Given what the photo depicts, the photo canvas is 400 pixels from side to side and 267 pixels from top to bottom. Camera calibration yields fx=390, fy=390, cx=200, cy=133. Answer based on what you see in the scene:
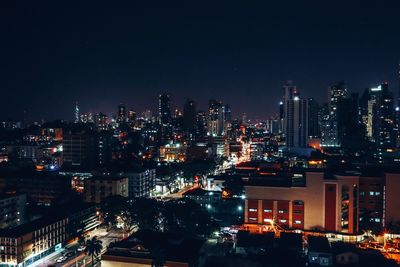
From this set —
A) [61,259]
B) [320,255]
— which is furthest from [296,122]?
[61,259]

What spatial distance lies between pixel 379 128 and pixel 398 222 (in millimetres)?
45476

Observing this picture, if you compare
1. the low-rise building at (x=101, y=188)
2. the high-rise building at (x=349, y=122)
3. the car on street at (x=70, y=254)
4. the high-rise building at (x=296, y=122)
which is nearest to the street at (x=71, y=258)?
the car on street at (x=70, y=254)

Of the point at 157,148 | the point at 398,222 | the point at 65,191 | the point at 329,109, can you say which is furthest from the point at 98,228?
the point at 329,109

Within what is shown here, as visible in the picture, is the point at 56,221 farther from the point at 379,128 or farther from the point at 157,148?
the point at 379,128

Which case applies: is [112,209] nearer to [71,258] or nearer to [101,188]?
[71,258]

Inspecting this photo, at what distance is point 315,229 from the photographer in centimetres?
1845

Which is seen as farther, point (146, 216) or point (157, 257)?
point (146, 216)

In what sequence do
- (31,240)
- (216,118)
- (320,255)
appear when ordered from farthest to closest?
(216,118), (31,240), (320,255)

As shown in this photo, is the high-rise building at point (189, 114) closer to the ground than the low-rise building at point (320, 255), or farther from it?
farther from it

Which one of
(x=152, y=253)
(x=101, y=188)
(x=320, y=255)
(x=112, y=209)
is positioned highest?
(x=101, y=188)

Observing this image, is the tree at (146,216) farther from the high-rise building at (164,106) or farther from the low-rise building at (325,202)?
the high-rise building at (164,106)

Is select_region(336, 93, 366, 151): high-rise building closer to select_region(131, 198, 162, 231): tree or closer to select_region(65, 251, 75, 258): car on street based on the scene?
select_region(131, 198, 162, 231): tree

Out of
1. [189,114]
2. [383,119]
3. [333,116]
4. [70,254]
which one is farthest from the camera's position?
[189,114]

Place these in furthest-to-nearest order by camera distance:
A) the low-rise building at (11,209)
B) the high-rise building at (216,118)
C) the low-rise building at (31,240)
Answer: the high-rise building at (216,118) → the low-rise building at (11,209) → the low-rise building at (31,240)
